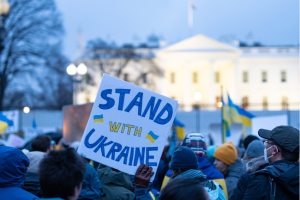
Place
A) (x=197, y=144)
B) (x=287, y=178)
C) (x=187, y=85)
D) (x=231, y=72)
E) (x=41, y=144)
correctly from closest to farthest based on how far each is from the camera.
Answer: (x=287, y=178) < (x=197, y=144) < (x=41, y=144) < (x=187, y=85) < (x=231, y=72)

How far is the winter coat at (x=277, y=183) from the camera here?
8.71ft

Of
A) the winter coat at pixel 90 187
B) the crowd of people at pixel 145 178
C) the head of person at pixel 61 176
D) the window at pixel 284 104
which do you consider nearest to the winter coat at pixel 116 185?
the crowd of people at pixel 145 178

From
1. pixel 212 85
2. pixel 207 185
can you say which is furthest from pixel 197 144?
pixel 212 85

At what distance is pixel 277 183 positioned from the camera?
2705 millimetres

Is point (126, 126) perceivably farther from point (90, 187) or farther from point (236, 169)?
point (236, 169)

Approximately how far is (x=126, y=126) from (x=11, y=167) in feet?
3.33

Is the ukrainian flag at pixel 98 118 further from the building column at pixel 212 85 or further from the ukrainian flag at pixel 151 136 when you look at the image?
the building column at pixel 212 85

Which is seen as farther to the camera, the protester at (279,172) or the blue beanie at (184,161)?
the blue beanie at (184,161)

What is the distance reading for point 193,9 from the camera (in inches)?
2126

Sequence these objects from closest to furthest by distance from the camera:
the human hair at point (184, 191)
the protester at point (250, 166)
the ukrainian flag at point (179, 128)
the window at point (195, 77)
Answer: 1. the human hair at point (184, 191)
2. the protester at point (250, 166)
3. the ukrainian flag at point (179, 128)
4. the window at point (195, 77)

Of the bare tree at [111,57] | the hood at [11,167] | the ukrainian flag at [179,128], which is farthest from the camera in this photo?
the bare tree at [111,57]

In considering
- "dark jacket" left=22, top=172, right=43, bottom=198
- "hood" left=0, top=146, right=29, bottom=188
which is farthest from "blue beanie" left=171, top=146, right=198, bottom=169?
"dark jacket" left=22, top=172, right=43, bottom=198

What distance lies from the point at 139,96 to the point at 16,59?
25386 millimetres

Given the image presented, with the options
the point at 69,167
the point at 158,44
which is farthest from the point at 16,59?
the point at 158,44
